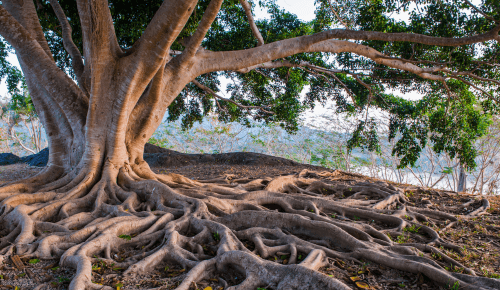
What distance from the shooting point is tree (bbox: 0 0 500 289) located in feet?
9.47

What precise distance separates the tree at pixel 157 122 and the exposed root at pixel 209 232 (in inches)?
0.7

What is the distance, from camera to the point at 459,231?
13.3ft

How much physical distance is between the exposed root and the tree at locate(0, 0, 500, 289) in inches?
0.7

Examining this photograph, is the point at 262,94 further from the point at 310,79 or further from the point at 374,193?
the point at 374,193

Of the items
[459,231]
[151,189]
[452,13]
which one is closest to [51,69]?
[151,189]

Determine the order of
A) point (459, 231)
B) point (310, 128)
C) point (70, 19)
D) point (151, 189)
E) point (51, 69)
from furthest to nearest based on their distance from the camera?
point (310, 128) < point (70, 19) < point (51, 69) < point (151, 189) < point (459, 231)

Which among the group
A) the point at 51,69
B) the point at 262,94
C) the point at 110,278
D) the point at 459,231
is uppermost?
the point at 262,94

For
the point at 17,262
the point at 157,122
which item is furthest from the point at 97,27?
the point at 17,262

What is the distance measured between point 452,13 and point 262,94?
6.00 m

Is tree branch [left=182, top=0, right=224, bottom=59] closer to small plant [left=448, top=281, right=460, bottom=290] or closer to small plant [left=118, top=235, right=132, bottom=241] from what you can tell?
small plant [left=118, top=235, right=132, bottom=241]

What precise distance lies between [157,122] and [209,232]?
3255 millimetres

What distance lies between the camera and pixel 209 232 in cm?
338

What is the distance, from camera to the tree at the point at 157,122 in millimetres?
2887

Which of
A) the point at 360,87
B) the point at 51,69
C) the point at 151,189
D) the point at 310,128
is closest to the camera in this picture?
the point at 151,189
